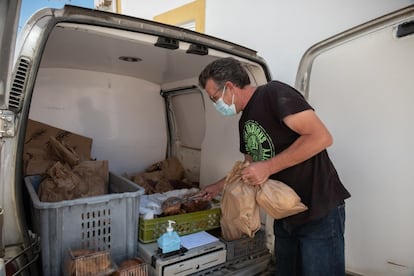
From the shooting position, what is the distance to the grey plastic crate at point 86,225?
4.12ft

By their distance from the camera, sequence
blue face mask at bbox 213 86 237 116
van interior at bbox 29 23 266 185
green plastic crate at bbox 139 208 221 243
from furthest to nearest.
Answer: van interior at bbox 29 23 266 185, green plastic crate at bbox 139 208 221 243, blue face mask at bbox 213 86 237 116

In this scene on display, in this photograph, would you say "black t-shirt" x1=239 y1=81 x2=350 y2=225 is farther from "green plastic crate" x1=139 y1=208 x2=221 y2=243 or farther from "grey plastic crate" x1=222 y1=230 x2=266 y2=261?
"green plastic crate" x1=139 y1=208 x2=221 y2=243

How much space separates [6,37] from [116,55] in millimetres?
1122

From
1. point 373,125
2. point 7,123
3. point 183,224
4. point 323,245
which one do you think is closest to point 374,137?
point 373,125

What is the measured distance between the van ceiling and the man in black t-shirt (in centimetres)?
39

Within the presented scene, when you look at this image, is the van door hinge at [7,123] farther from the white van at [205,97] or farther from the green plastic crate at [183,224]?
the green plastic crate at [183,224]

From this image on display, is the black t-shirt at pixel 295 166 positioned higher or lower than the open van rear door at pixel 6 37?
lower

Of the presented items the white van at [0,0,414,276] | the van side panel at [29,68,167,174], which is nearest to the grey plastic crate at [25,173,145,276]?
the white van at [0,0,414,276]

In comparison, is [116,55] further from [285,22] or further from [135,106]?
[285,22]

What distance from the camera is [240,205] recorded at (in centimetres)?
138

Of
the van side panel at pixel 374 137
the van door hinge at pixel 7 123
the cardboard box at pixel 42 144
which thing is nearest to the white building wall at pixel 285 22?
the van side panel at pixel 374 137

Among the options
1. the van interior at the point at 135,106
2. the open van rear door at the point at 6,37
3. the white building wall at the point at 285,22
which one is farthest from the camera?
the van interior at the point at 135,106

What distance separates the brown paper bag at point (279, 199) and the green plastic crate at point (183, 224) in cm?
58

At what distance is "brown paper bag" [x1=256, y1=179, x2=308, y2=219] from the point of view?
1267 millimetres
